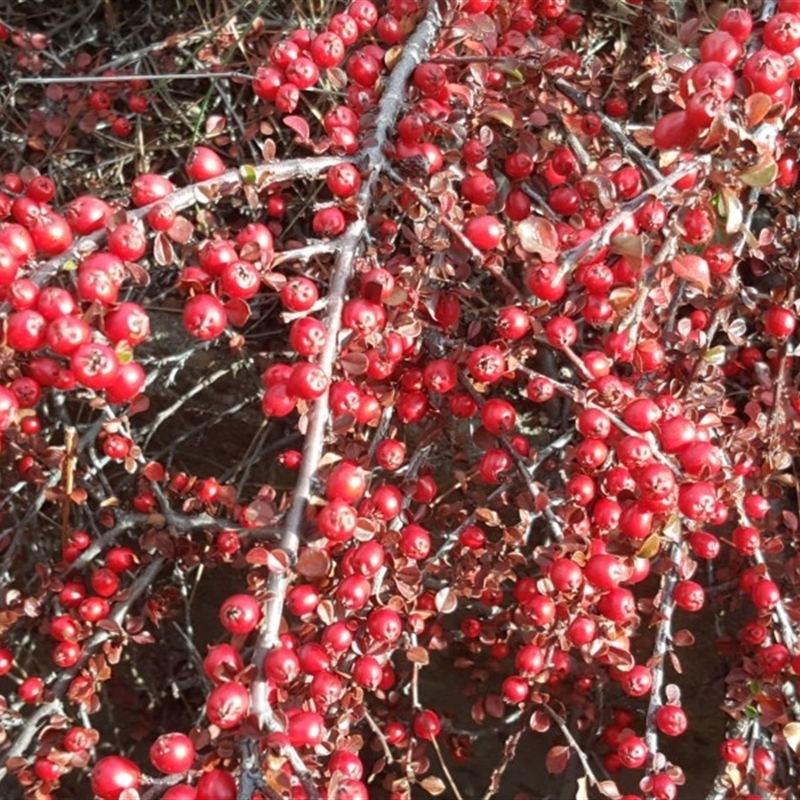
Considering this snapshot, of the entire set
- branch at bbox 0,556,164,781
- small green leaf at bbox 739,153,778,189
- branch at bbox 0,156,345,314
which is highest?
small green leaf at bbox 739,153,778,189

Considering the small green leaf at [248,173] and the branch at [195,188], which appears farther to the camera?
the small green leaf at [248,173]

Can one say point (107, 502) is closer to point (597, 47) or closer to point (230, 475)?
point (230, 475)

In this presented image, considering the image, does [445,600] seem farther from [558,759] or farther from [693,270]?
[693,270]

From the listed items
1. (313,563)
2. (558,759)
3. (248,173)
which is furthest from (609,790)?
(248,173)

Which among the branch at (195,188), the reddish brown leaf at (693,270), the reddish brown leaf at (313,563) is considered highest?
the branch at (195,188)

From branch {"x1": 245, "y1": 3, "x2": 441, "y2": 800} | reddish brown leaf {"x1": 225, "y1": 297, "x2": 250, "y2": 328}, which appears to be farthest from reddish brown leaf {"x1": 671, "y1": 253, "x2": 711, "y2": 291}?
reddish brown leaf {"x1": 225, "y1": 297, "x2": 250, "y2": 328}

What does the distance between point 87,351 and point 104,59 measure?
1.36m

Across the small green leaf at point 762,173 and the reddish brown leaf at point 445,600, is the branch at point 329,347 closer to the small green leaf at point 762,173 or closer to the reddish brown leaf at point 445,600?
the reddish brown leaf at point 445,600

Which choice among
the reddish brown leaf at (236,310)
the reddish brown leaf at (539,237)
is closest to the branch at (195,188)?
the reddish brown leaf at (236,310)

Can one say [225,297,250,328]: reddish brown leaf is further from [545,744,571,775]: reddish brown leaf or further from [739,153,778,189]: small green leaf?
[545,744,571,775]: reddish brown leaf

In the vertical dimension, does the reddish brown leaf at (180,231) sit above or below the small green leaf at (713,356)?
above

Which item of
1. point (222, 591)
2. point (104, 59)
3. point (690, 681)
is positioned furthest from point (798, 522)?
point (104, 59)

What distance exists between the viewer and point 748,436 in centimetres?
125

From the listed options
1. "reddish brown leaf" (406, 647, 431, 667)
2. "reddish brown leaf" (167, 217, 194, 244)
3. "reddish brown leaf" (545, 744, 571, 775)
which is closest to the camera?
"reddish brown leaf" (167, 217, 194, 244)
